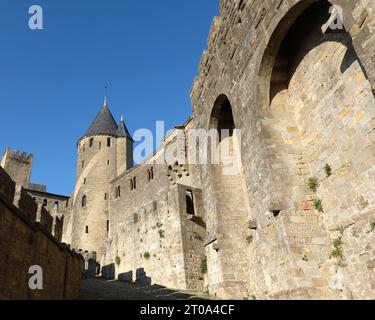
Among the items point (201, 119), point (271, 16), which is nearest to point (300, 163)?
point (271, 16)

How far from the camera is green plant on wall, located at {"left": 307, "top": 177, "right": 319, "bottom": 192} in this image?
6433 millimetres

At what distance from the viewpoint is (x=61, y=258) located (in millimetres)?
8273

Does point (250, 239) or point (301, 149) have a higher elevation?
point (301, 149)

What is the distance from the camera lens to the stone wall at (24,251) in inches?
194

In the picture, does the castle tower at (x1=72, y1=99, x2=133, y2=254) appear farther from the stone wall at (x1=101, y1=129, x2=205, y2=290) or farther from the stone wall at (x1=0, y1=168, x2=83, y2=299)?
the stone wall at (x1=0, y1=168, x2=83, y2=299)

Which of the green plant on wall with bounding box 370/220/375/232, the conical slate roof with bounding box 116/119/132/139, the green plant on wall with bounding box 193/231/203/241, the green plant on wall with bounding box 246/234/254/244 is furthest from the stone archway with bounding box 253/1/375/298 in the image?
the conical slate roof with bounding box 116/119/132/139

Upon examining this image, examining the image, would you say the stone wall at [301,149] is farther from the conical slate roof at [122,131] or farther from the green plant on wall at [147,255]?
the conical slate roof at [122,131]

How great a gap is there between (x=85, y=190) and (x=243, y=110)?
90.6 feet

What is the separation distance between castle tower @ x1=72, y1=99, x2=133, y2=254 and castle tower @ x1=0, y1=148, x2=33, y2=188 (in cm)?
1384

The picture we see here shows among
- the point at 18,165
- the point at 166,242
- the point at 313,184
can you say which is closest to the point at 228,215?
the point at 313,184

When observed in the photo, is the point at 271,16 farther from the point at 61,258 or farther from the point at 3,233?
the point at 61,258

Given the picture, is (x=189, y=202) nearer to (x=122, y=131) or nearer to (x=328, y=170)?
(x=328, y=170)

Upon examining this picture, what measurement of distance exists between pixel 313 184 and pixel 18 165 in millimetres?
45865

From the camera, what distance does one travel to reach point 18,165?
148ft
